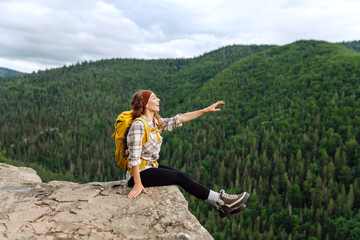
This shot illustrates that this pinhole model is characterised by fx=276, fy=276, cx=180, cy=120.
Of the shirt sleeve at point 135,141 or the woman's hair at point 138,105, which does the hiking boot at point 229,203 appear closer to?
the shirt sleeve at point 135,141

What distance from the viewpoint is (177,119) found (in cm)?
960

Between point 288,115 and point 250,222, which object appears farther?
point 288,115

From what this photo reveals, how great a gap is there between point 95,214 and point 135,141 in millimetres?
2176

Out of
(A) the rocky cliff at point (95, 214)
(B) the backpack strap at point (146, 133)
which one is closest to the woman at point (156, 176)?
(B) the backpack strap at point (146, 133)

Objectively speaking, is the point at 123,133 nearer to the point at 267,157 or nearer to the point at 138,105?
the point at 138,105

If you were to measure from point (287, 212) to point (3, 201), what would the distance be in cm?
12101

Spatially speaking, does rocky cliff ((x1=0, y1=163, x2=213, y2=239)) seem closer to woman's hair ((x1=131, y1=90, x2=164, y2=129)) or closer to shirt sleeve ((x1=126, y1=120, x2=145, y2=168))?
shirt sleeve ((x1=126, y1=120, x2=145, y2=168))

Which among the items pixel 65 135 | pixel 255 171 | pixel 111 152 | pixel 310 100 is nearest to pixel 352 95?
pixel 310 100

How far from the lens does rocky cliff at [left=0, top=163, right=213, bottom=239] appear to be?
21.5 feet

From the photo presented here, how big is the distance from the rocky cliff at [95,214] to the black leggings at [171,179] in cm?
33


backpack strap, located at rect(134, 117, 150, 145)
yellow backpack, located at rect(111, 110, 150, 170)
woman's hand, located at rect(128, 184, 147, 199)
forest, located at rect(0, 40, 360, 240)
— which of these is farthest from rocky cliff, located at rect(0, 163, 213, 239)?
forest, located at rect(0, 40, 360, 240)

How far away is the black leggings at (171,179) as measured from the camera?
26.9ft

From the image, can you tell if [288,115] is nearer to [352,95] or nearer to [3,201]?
[352,95]

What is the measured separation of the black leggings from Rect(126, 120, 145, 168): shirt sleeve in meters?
0.67
